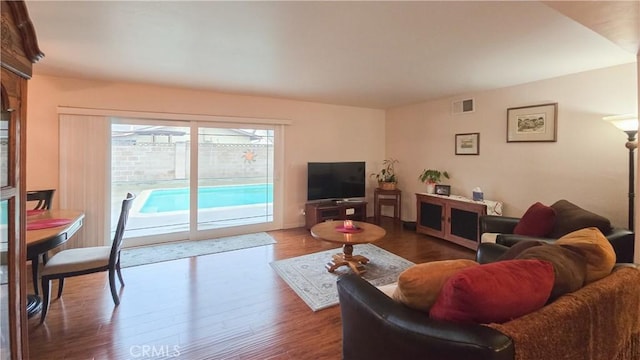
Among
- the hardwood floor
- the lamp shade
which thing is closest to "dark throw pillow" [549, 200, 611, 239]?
the lamp shade

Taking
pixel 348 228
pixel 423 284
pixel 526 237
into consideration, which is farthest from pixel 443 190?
pixel 423 284

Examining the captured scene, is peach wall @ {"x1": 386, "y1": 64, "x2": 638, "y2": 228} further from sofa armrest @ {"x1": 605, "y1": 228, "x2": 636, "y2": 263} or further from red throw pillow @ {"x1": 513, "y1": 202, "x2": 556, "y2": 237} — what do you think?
sofa armrest @ {"x1": 605, "y1": 228, "x2": 636, "y2": 263}

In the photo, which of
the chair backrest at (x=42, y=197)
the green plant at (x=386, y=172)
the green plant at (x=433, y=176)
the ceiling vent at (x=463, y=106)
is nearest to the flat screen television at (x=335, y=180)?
the green plant at (x=386, y=172)

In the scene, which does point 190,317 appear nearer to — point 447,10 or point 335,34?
point 335,34

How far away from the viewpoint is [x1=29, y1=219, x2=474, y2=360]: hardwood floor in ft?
6.48

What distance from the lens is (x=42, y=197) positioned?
10.6ft

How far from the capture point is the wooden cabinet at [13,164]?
92 cm

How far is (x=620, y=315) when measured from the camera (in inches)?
56.2

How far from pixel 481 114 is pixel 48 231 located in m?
5.10

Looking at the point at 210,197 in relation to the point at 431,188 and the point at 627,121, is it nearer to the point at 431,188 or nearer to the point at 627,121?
the point at 431,188

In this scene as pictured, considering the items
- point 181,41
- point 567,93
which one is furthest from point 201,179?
point 567,93

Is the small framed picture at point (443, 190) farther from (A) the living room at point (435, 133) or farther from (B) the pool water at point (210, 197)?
(B) the pool water at point (210, 197)

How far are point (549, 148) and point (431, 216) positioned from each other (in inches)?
69.6

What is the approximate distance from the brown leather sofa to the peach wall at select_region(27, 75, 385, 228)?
12.2 feet
